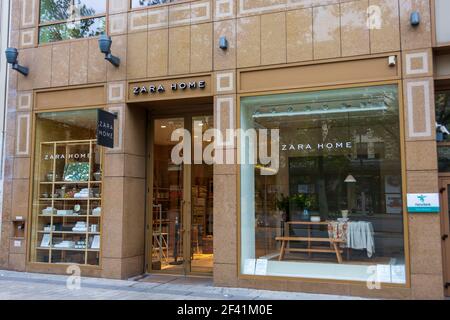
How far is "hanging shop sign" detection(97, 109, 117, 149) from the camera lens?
8.88 metres

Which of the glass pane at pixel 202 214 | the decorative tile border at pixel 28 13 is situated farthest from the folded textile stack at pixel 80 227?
the decorative tile border at pixel 28 13

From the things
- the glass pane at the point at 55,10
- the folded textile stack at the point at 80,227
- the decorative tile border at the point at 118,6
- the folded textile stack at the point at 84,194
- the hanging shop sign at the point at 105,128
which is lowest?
the folded textile stack at the point at 80,227

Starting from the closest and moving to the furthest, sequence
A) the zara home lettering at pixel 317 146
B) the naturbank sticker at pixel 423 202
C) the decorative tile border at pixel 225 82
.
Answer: the naturbank sticker at pixel 423 202 < the zara home lettering at pixel 317 146 < the decorative tile border at pixel 225 82

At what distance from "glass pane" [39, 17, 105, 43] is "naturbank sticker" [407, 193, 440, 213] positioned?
7.35m

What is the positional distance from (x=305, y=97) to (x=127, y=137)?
386 centimetres

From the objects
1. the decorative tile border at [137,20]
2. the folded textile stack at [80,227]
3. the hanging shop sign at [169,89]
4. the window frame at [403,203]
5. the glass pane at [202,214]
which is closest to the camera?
the window frame at [403,203]

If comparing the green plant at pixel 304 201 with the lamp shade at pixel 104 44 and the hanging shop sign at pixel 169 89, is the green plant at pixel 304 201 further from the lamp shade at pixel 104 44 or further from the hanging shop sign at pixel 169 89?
the lamp shade at pixel 104 44

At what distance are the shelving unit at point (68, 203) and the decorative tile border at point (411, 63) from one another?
6521mm

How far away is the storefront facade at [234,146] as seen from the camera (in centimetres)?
779

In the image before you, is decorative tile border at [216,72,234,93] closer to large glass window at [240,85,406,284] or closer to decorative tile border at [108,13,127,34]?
large glass window at [240,85,406,284]

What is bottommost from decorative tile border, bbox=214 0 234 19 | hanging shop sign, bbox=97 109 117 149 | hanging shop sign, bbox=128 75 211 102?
hanging shop sign, bbox=97 109 117 149

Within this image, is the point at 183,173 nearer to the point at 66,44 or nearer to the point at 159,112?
the point at 159,112

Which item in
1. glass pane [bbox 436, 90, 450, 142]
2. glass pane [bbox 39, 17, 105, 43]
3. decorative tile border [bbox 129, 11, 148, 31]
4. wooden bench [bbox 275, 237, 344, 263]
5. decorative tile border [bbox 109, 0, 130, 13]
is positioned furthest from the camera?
A: glass pane [bbox 39, 17, 105, 43]

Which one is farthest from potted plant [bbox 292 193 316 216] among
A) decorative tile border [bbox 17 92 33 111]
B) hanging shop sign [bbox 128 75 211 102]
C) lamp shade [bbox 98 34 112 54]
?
decorative tile border [bbox 17 92 33 111]
